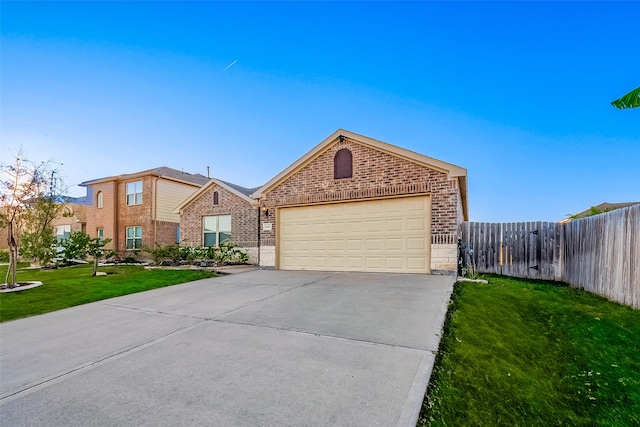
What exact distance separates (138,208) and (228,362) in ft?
63.4

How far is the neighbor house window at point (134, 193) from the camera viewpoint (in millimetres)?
19578

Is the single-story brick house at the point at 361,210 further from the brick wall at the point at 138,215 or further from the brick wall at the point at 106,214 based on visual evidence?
the brick wall at the point at 106,214

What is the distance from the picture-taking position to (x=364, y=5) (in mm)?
10484

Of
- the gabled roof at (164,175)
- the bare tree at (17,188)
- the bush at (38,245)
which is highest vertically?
the gabled roof at (164,175)

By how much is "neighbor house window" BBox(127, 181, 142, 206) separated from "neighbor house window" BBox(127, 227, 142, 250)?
1717 mm

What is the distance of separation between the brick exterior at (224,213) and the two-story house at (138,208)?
140 inches

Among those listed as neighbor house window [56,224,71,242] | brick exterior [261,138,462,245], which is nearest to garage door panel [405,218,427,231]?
brick exterior [261,138,462,245]

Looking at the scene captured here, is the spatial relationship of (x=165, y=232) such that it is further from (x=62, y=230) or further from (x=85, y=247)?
(x=62, y=230)

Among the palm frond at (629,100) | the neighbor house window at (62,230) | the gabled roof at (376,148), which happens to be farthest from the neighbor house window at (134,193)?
the palm frond at (629,100)

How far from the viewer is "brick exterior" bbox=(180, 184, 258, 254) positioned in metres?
14.5

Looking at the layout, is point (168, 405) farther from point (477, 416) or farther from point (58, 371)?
point (477, 416)

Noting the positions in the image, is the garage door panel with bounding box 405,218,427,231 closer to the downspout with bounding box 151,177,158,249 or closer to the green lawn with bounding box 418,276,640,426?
the green lawn with bounding box 418,276,640,426

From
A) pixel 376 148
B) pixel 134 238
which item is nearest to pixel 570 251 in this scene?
pixel 376 148

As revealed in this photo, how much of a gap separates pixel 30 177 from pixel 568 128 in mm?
22482
